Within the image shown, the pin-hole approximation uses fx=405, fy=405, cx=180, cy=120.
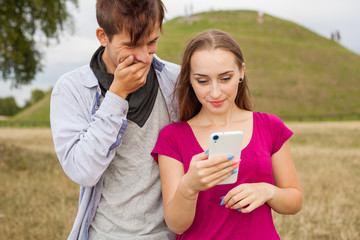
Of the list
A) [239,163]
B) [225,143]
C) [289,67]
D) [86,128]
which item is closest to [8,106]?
[289,67]

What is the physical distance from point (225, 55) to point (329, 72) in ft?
155

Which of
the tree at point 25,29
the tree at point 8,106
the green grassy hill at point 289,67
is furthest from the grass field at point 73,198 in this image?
the tree at point 8,106

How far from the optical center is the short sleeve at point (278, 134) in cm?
249

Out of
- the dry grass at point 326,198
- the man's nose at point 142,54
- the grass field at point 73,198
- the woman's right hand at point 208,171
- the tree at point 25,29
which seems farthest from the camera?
the tree at point 25,29

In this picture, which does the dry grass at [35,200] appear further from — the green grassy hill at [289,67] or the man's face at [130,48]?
the green grassy hill at [289,67]

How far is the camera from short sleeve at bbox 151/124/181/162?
8.05ft

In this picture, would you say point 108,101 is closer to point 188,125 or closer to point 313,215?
point 188,125

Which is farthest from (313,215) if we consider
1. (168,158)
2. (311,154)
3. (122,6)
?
(311,154)

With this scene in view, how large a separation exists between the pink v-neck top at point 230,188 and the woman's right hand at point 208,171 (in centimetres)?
36

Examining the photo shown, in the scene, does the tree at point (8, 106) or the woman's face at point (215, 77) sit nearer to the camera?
the woman's face at point (215, 77)

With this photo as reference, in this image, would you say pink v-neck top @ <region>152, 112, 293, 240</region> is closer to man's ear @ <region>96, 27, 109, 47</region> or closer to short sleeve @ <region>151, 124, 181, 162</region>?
short sleeve @ <region>151, 124, 181, 162</region>

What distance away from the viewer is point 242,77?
8.62 ft

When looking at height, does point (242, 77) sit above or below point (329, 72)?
above

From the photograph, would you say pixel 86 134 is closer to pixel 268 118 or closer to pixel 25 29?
pixel 268 118
